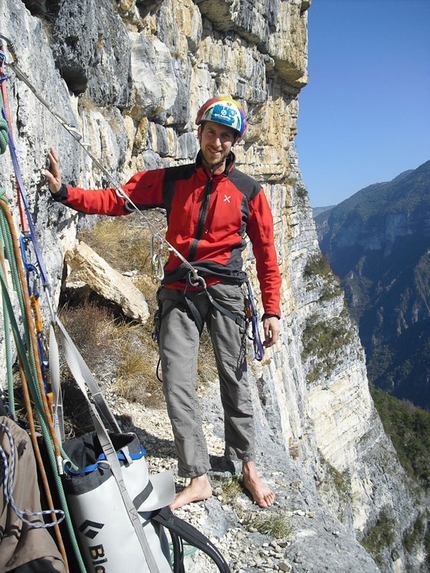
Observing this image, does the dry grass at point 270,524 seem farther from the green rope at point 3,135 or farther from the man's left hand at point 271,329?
the green rope at point 3,135

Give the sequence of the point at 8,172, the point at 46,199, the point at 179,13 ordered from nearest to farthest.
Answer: the point at 8,172 → the point at 46,199 → the point at 179,13

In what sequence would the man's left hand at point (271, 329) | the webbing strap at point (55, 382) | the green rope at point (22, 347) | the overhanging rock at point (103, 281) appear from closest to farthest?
1. the green rope at point (22, 347)
2. the webbing strap at point (55, 382)
3. the man's left hand at point (271, 329)
4. the overhanging rock at point (103, 281)

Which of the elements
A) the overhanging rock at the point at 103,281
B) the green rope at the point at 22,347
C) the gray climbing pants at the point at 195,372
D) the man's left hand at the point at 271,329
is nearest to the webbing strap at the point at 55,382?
the green rope at the point at 22,347

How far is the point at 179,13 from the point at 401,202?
6573 inches

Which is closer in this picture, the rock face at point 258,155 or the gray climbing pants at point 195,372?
the gray climbing pants at point 195,372

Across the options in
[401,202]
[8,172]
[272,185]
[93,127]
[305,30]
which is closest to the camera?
[8,172]

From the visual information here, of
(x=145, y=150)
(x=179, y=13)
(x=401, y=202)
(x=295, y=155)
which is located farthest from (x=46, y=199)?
(x=401, y=202)

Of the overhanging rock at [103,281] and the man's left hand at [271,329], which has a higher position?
the overhanging rock at [103,281]

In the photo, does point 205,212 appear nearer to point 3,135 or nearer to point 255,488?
point 3,135

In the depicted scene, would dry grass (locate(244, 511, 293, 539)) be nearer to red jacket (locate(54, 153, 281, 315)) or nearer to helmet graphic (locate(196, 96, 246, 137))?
red jacket (locate(54, 153, 281, 315))

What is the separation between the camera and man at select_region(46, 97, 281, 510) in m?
2.91

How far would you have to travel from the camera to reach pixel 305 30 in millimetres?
23094

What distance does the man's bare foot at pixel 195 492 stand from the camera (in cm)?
293

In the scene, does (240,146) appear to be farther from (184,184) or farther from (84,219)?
(184,184)
